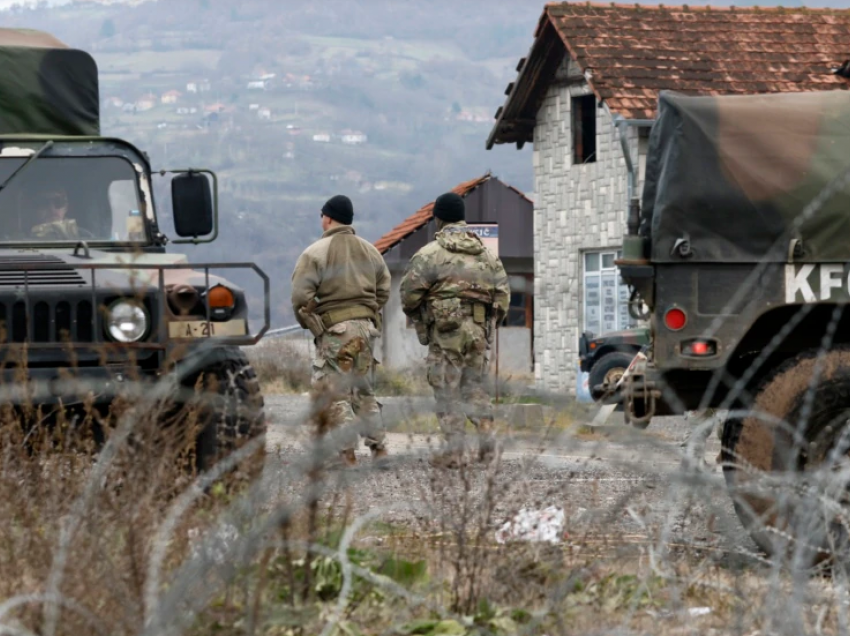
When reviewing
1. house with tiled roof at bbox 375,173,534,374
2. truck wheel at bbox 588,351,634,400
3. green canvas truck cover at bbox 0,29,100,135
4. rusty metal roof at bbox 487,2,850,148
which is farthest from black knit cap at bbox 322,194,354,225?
house with tiled roof at bbox 375,173,534,374

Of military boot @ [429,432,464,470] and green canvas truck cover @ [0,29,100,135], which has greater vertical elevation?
green canvas truck cover @ [0,29,100,135]

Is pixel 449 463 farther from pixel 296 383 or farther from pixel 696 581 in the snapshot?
pixel 296 383

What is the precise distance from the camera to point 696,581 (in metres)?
4.78

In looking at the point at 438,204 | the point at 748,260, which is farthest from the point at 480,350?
the point at 748,260

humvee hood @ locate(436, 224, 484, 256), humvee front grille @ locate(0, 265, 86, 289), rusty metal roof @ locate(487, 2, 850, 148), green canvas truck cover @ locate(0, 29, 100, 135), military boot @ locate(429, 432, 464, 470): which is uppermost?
rusty metal roof @ locate(487, 2, 850, 148)

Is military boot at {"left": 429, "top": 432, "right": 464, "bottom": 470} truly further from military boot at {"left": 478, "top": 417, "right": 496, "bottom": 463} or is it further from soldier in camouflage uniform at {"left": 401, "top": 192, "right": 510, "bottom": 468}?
soldier in camouflage uniform at {"left": 401, "top": 192, "right": 510, "bottom": 468}

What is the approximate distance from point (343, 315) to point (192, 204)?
1.08 metres

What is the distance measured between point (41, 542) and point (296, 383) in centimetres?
2010

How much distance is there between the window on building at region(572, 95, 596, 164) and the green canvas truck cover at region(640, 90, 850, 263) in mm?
19697

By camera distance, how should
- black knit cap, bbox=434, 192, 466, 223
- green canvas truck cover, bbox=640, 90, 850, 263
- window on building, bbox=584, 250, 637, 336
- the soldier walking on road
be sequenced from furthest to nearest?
window on building, bbox=584, 250, 637, 336 → black knit cap, bbox=434, 192, 466, 223 → the soldier walking on road → green canvas truck cover, bbox=640, 90, 850, 263

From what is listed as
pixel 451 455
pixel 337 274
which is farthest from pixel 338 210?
pixel 451 455

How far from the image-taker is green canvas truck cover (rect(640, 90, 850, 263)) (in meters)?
7.12

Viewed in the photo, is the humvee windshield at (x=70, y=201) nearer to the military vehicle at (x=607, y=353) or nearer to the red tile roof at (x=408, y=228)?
the military vehicle at (x=607, y=353)

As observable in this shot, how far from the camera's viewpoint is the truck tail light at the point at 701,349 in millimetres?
7008
